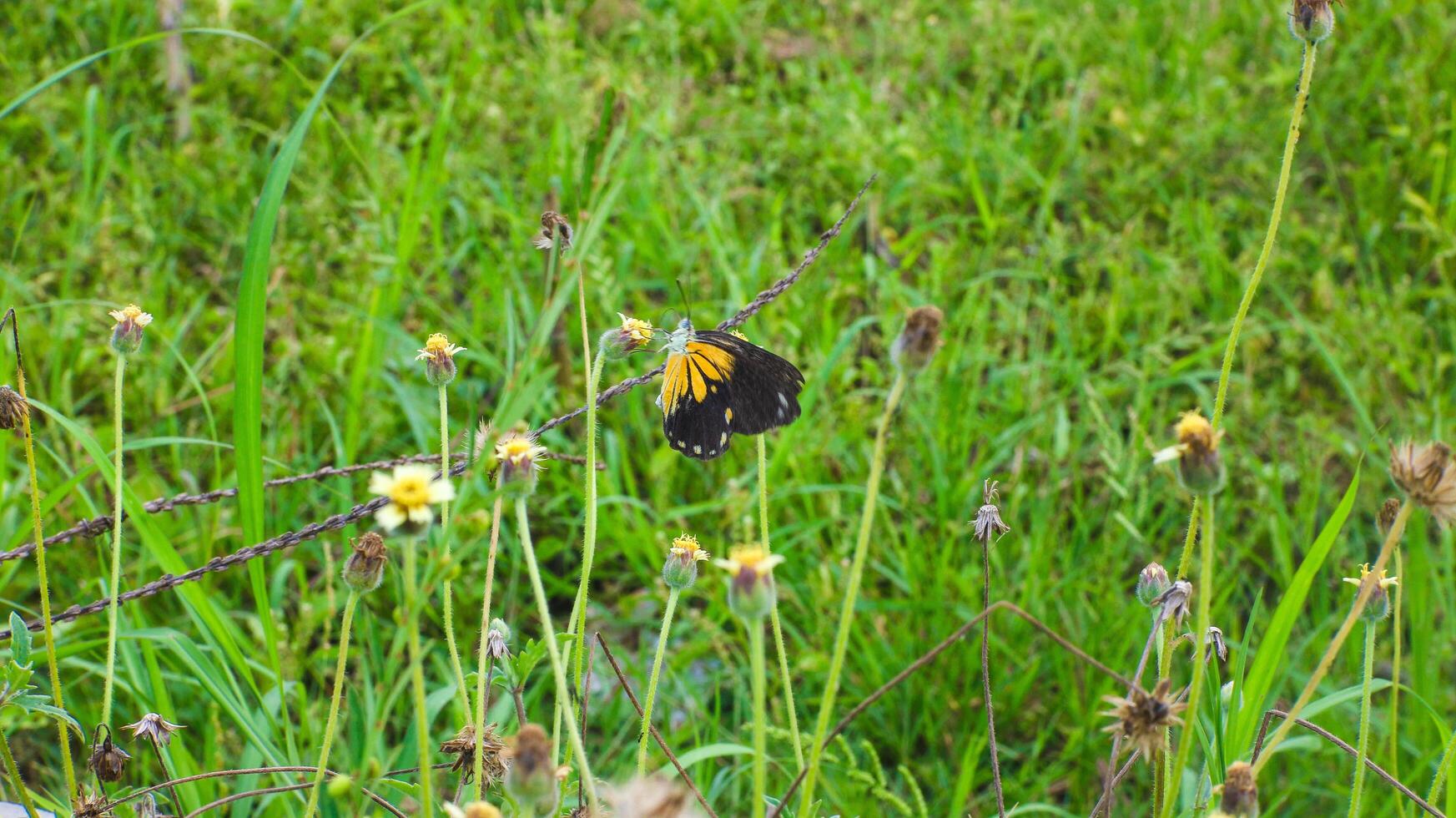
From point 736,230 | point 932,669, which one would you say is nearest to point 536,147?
point 736,230

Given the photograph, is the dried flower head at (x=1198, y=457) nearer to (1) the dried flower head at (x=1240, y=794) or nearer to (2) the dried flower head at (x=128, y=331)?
(1) the dried flower head at (x=1240, y=794)

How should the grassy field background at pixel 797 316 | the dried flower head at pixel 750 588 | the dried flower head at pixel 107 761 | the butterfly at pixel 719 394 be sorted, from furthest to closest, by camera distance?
the grassy field background at pixel 797 316
the butterfly at pixel 719 394
the dried flower head at pixel 107 761
the dried flower head at pixel 750 588

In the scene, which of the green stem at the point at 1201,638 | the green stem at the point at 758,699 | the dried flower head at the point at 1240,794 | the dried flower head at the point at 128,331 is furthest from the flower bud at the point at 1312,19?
the dried flower head at the point at 128,331

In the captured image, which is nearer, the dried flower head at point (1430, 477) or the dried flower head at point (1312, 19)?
the dried flower head at point (1430, 477)

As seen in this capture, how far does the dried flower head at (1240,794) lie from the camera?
757 millimetres

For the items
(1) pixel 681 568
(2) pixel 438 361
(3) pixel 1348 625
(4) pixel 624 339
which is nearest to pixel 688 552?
(1) pixel 681 568

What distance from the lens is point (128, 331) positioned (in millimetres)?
1070

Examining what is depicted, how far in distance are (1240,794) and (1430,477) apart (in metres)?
0.25

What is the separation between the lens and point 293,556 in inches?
88.5

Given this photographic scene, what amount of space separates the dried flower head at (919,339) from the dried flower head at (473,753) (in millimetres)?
516

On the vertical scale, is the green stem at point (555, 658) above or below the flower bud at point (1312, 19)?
below

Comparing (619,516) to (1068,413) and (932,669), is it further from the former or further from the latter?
(1068,413)

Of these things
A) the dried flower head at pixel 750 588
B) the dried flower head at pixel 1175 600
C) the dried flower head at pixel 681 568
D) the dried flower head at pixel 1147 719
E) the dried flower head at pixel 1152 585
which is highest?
the dried flower head at pixel 750 588

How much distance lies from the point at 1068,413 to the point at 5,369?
2336 millimetres
